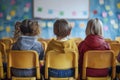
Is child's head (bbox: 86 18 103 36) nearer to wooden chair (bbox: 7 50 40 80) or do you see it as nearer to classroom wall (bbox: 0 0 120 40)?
wooden chair (bbox: 7 50 40 80)

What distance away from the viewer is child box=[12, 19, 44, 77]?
2906 millimetres

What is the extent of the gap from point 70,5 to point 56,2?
0.36 metres

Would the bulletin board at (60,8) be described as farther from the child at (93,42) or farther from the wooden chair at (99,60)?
Answer: the wooden chair at (99,60)

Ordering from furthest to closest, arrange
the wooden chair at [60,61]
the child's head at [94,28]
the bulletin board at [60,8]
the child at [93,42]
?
1. the bulletin board at [60,8]
2. the child's head at [94,28]
3. the child at [93,42]
4. the wooden chair at [60,61]

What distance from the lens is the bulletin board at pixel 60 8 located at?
6164mm

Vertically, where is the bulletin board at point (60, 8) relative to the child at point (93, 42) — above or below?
above

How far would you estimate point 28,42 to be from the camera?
3.01 meters

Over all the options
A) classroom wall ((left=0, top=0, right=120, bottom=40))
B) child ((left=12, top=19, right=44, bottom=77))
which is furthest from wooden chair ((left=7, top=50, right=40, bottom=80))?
classroom wall ((left=0, top=0, right=120, bottom=40))

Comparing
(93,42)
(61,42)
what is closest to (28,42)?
(61,42)

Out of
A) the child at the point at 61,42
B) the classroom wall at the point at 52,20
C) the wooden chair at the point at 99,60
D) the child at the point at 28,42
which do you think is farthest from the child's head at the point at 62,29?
the classroom wall at the point at 52,20

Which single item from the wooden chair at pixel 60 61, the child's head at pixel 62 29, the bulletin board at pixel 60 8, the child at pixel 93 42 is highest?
the bulletin board at pixel 60 8

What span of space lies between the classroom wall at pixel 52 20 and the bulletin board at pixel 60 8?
11 centimetres

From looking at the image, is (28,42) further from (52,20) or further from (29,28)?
(52,20)

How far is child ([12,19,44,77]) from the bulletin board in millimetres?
3101
